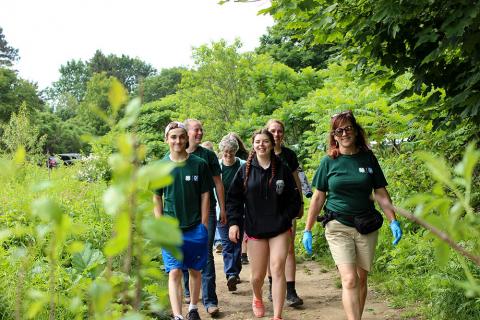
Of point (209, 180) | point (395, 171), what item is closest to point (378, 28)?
point (209, 180)

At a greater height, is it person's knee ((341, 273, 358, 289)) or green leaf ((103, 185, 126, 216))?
green leaf ((103, 185, 126, 216))

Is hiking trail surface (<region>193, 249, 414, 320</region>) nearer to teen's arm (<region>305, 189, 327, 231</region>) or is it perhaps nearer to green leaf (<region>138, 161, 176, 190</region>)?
teen's arm (<region>305, 189, 327, 231</region>)

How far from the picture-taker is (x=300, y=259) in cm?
858

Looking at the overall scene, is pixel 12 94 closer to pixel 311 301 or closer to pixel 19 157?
pixel 311 301

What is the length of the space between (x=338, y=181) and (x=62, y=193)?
19.1 ft

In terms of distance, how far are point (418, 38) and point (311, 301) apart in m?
A: 3.37

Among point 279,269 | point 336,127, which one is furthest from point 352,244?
point 336,127

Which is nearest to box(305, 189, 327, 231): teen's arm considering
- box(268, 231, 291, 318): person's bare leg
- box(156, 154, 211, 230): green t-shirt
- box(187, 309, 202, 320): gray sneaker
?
box(268, 231, 291, 318): person's bare leg

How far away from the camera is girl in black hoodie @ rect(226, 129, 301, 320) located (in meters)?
5.28

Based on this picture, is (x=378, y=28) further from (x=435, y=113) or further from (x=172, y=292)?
(x=172, y=292)

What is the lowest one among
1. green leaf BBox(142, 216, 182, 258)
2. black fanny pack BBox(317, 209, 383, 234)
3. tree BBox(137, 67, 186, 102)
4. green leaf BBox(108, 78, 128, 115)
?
black fanny pack BBox(317, 209, 383, 234)

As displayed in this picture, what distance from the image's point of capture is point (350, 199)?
183 inches

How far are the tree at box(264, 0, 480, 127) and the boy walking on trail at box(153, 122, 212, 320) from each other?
1.59 m

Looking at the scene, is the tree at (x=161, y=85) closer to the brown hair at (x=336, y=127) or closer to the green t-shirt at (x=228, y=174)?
the green t-shirt at (x=228, y=174)
